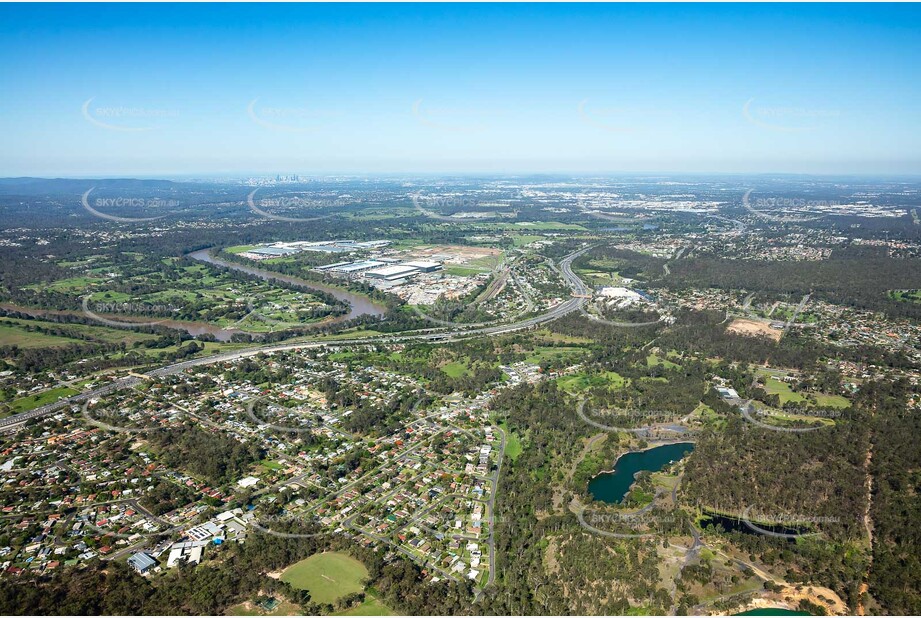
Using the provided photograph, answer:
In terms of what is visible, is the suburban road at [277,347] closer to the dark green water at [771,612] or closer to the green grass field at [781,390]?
the green grass field at [781,390]

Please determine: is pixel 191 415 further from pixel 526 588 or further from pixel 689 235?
pixel 689 235

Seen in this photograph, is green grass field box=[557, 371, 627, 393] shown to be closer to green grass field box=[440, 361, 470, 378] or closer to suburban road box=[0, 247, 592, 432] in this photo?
green grass field box=[440, 361, 470, 378]

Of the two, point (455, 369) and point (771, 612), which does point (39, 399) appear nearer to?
point (455, 369)

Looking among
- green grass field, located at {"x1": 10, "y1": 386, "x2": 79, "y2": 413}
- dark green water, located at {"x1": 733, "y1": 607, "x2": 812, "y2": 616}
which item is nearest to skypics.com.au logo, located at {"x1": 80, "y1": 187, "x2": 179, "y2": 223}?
green grass field, located at {"x1": 10, "y1": 386, "x2": 79, "y2": 413}

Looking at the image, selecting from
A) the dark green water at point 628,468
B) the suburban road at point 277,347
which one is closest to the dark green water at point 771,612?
the dark green water at point 628,468

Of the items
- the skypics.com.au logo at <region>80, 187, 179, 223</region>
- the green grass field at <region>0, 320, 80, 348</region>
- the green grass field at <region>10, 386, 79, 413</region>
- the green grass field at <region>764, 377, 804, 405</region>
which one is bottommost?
the green grass field at <region>764, 377, 804, 405</region>
